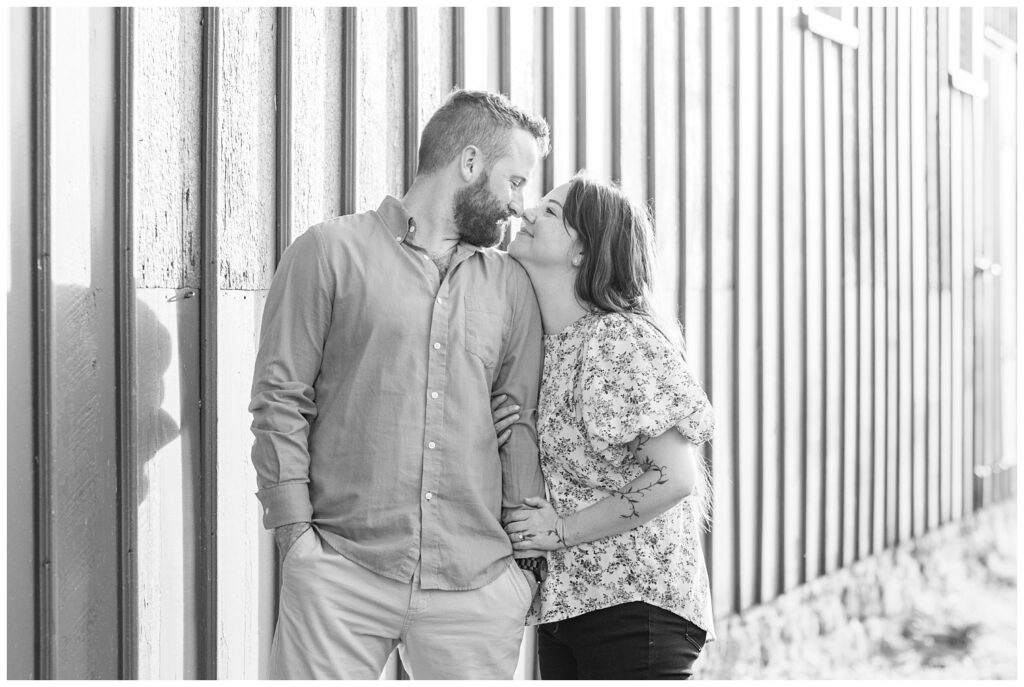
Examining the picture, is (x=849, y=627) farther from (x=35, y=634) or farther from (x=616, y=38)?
(x=35, y=634)

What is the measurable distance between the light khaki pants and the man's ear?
942 millimetres

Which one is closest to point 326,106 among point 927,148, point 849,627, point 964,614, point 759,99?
point 759,99

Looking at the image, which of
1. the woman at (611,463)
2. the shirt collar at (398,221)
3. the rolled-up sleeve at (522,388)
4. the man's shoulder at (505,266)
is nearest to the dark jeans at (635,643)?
the woman at (611,463)

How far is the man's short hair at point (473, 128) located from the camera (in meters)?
2.45

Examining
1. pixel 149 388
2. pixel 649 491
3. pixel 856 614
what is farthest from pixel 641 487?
pixel 856 614

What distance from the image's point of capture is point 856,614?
590 cm

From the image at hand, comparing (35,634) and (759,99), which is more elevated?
(759,99)

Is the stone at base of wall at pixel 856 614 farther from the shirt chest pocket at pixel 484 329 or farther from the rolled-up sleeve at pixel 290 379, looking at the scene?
the rolled-up sleeve at pixel 290 379

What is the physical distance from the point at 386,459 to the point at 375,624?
1.24 ft

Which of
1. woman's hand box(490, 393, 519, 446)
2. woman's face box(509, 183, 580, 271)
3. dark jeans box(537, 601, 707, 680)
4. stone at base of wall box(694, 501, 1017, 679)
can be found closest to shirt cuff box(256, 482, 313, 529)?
woman's hand box(490, 393, 519, 446)

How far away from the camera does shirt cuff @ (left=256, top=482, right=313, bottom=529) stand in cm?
223

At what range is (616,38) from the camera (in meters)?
4.35

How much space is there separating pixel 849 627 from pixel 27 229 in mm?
5031

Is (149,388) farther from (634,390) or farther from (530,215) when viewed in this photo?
(634,390)
